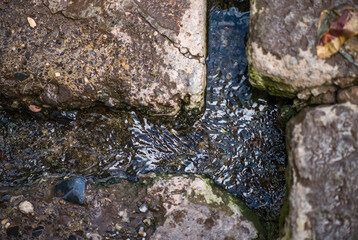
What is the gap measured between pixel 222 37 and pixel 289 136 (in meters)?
0.97

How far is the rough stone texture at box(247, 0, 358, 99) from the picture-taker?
6.41 feet

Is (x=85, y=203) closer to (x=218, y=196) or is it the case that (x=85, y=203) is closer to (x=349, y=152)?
(x=218, y=196)

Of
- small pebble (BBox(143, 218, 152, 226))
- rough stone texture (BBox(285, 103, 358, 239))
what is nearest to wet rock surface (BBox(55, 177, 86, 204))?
small pebble (BBox(143, 218, 152, 226))

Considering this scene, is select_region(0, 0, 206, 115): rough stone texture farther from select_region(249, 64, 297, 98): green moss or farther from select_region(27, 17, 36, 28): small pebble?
select_region(249, 64, 297, 98): green moss

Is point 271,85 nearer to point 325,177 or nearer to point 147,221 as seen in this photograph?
point 325,177

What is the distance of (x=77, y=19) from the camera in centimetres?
221

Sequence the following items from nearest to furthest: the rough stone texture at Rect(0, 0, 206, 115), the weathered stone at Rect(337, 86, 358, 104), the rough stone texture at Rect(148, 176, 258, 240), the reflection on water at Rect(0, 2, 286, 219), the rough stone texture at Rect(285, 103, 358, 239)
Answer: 1. the rough stone texture at Rect(285, 103, 358, 239)
2. the weathered stone at Rect(337, 86, 358, 104)
3. the rough stone texture at Rect(148, 176, 258, 240)
4. the rough stone texture at Rect(0, 0, 206, 115)
5. the reflection on water at Rect(0, 2, 286, 219)

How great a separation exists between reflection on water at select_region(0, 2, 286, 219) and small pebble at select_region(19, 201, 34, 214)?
0.24 meters

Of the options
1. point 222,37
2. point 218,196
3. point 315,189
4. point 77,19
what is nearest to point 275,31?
point 222,37

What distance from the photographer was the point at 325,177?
1822mm

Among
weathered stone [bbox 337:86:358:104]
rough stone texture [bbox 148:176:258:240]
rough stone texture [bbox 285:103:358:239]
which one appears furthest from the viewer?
rough stone texture [bbox 148:176:258:240]

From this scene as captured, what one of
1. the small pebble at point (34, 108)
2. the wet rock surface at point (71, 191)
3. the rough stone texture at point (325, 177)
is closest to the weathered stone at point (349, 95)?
the rough stone texture at point (325, 177)

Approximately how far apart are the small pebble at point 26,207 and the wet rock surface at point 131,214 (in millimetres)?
24

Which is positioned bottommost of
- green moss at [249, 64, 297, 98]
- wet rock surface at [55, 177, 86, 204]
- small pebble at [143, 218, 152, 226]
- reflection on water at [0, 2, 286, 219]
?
small pebble at [143, 218, 152, 226]
